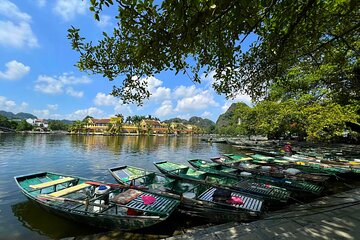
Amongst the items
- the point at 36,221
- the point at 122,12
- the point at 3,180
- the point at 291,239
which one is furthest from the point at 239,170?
the point at 3,180

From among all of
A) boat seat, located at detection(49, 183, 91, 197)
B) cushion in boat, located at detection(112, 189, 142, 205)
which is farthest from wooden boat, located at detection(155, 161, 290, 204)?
boat seat, located at detection(49, 183, 91, 197)

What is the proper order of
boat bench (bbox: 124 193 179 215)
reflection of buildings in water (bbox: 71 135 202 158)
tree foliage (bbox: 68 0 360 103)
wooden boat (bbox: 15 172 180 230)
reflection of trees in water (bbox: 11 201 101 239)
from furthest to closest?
1. reflection of buildings in water (bbox: 71 135 202 158)
2. reflection of trees in water (bbox: 11 201 101 239)
3. boat bench (bbox: 124 193 179 215)
4. wooden boat (bbox: 15 172 180 230)
5. tree foliage (bbox: 68 0 360 103)

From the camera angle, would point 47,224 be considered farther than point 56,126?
No

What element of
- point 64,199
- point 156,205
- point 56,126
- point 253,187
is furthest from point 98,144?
point 56,126

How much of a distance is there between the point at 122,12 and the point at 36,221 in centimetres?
873

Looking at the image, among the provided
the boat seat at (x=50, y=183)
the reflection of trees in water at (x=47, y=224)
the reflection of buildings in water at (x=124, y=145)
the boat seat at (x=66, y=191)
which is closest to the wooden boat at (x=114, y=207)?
the boat seat at (x=66, y=191)

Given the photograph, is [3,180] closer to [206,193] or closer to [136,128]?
[206,193]

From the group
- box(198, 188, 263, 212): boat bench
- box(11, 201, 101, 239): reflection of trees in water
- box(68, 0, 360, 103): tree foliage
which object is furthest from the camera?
box(11, 201, 101, 239): reflection of trees in water

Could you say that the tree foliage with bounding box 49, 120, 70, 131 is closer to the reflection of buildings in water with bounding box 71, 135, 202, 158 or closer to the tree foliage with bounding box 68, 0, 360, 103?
the reflection of buildings in water with bounding box 71, 135, 202, 158

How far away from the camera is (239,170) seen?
43.6 feet

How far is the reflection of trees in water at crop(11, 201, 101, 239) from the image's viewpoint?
7.33 m

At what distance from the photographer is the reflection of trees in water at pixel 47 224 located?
289 inches

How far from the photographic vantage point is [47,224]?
800cm

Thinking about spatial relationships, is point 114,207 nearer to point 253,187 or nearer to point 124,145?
point 253,187
